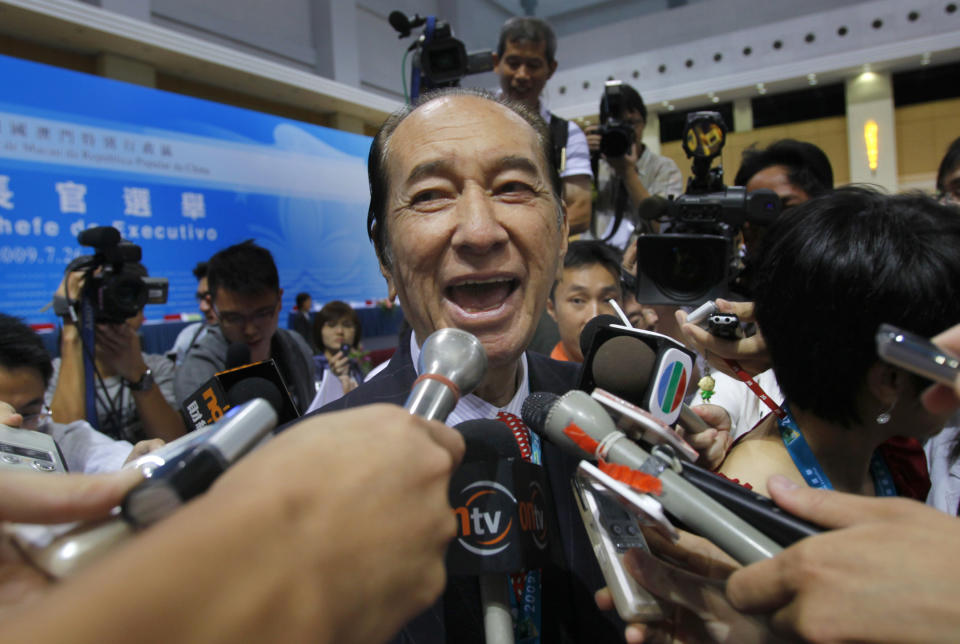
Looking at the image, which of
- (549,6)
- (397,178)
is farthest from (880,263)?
(549,6)

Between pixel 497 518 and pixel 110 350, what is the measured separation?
1.94 meters

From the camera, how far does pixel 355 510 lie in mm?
422

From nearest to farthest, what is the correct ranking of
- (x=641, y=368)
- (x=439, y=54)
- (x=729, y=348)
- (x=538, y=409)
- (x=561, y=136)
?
(x=538, y=409) < (x=641, y=368) < (x=729, y=348) < (x=439, y=54) < (x=561, y=136)

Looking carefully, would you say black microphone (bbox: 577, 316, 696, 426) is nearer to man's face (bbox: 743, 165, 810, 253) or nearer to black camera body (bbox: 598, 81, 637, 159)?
man's face (bbox: 743, 165, 810, 253)

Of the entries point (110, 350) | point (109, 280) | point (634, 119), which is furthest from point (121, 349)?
point (634, 119)

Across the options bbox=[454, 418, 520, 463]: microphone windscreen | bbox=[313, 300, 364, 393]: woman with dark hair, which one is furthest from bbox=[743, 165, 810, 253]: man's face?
bbox=[313, 300, 364, 393]: woman with dark hair

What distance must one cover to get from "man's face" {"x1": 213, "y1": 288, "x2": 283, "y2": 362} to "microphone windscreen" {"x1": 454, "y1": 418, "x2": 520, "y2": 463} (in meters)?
1.97

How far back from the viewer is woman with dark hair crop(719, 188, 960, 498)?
2.83 feet

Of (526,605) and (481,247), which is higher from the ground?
(481,247)

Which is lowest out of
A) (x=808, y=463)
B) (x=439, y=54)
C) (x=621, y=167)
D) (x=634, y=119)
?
(x=808, y=463)

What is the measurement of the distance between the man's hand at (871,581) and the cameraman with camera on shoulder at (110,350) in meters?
2.18

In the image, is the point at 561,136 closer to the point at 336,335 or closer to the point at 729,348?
the point at 729,348

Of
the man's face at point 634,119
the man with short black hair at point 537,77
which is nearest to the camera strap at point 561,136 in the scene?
the man with short black hair at point 537,77

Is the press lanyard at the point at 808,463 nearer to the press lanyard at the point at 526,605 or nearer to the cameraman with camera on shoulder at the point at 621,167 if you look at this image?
the press lanyard at the point at 526,605
